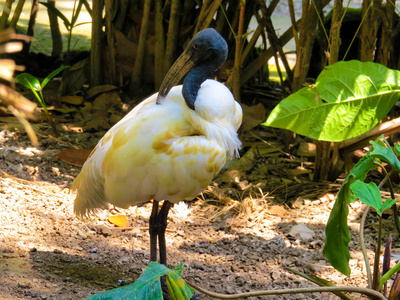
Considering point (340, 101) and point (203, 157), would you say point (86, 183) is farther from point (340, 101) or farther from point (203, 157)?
point (340, 101)

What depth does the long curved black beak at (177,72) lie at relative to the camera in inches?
132

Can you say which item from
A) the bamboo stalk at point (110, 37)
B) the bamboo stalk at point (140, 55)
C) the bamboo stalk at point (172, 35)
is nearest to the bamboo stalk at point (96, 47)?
the bamboo stalk at point (110, 37)

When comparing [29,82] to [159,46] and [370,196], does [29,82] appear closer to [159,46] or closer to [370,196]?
[159,46]

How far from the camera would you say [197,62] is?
341 cm

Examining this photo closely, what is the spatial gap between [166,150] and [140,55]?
2.58 meters

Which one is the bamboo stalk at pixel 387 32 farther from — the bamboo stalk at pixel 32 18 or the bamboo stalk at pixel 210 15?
the bamboo stalk at pixel 32 18

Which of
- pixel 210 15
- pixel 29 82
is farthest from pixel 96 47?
pixel 210 15

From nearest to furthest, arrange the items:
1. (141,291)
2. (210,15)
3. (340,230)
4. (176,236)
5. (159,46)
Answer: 1. (141,291)
2. (340,230)
3. (176,236)
4. (210,15)
5. (159,46)

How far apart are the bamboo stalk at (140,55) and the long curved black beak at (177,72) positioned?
2042 mm

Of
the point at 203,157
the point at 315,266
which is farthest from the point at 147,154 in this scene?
the point at 315,266

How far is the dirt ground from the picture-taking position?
328 centimetres

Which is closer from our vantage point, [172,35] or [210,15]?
[210,15]

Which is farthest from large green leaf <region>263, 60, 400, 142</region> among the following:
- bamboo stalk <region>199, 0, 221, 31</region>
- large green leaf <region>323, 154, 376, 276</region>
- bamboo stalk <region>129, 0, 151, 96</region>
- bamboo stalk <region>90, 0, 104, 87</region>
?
bamboo stalk <region>90, 0, 104, 87</region>

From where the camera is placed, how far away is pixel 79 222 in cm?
393
